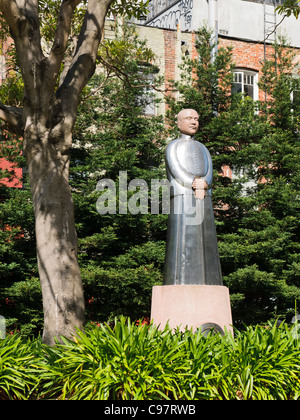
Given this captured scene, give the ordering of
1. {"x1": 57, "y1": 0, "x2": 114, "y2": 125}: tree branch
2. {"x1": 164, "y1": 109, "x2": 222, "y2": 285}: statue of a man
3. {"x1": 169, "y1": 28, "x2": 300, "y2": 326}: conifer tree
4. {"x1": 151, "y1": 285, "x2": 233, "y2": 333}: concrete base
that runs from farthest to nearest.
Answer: {"x1": 169, "y1": 28, "x2": 300, "y2": 326}: conifer tree → {"x1": 57, "y1": 0, "x2": 114, "y2": 125}: tree branch → {"x1": 164, "y1": 109, "x2": 222, "y2": 285}: statue of a man → {"x1": 151, "y1": 285, "x2": 233, "y2": 333}: concrete base

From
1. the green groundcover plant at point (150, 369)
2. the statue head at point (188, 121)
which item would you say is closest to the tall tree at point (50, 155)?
the green groundcover plant at point (150, 369)

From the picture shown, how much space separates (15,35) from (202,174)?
122 inches

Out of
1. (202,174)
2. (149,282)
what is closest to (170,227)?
(202,174)

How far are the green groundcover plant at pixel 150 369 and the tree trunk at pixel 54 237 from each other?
110 centimetres

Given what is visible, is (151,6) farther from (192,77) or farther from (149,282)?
(149,282)

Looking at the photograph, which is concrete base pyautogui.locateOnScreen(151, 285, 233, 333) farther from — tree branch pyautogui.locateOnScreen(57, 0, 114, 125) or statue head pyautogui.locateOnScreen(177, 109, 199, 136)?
tree branch pyautogui.locateOnScreen(57, 0, 114, 125)

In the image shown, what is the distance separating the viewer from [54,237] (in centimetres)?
704

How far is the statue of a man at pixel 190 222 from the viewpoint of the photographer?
754cm

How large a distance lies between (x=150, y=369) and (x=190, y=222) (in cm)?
285

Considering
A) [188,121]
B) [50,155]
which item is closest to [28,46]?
[50,155]

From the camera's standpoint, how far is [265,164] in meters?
14.8

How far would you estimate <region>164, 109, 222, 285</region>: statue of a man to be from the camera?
7.54 m

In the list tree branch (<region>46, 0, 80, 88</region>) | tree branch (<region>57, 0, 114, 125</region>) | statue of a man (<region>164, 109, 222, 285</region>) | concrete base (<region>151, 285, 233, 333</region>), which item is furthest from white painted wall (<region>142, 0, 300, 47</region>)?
concrete base (<region>151, 285, 233, 333</region>)

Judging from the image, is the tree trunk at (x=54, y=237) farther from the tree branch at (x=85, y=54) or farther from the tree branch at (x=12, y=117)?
the tree branch at (x=85, y=54)
